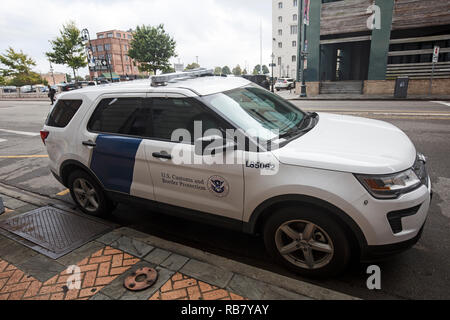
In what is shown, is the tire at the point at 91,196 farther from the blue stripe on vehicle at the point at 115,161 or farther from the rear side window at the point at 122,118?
the rear side window at the point at 122,118

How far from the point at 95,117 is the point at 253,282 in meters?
2.70

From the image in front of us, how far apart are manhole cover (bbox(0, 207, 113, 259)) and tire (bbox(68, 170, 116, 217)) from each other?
0.49ft

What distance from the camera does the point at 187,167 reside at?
288cm

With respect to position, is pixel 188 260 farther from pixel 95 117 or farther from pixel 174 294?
pixel 95 117

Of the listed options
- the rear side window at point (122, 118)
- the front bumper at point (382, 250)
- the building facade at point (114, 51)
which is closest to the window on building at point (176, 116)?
the rear side window at point (122, 118)

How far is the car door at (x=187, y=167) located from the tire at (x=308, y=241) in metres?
0.40

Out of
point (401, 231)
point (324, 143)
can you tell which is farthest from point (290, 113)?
point (401, 231)

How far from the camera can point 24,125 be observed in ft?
44.1

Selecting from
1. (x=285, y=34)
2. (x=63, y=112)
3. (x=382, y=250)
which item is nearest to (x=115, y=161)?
(x=63, y=112)

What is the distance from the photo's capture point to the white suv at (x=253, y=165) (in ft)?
7.37

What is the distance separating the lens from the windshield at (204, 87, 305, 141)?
2.77 m

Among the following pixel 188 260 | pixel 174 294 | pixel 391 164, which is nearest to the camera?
pixel 391 164

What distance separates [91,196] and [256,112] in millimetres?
2583
